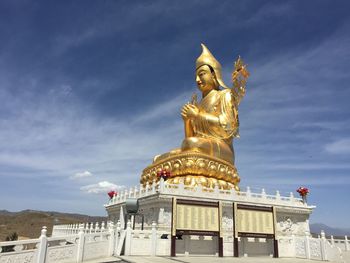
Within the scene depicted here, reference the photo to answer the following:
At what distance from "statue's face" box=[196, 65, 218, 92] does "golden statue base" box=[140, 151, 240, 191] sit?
7.10m

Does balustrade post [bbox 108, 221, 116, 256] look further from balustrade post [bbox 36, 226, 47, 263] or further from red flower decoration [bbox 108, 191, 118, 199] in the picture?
red flower decoration [bbox 108, 191, 118, 199]

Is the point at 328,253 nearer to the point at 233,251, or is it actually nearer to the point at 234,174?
the point at 233,251

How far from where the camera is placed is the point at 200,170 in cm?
1906

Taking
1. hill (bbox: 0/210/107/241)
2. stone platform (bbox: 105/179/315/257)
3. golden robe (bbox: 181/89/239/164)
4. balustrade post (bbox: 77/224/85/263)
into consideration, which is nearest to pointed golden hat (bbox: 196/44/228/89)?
golden robe (bbox: 181/89/239/164)

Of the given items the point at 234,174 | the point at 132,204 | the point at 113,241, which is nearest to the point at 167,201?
the point at 132,204

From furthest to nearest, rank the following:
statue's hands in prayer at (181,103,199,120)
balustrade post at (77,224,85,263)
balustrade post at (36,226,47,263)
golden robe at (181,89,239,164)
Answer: statue's hands in prayer at (181,103,199,120), golden robe at (181,89,239,164), balustrade post at (77,224,85,263), balustrade post at (36,226,47,263)

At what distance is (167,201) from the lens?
15.3 meters

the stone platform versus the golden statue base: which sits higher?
Answer: the golden statue base

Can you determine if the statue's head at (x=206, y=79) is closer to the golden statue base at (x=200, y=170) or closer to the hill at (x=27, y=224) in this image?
the golden statue base at (x=200, y=170)

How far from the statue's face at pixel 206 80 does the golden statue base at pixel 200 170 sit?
710 centimetres

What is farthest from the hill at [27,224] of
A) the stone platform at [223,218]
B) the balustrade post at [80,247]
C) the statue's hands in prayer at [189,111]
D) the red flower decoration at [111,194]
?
the balustrade post at [80,247]

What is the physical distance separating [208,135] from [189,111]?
220cm

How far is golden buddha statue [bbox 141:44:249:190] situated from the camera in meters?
19.2

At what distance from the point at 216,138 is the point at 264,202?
5.92 metres
